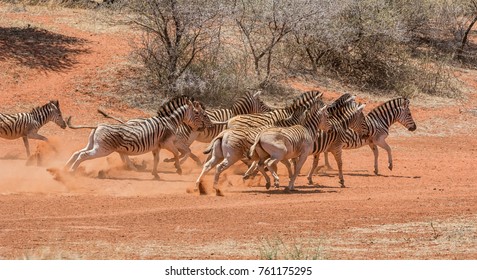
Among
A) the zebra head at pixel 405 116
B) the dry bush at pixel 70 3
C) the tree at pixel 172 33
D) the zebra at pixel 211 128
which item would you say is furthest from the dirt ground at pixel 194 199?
the dry bush at pixel 70 3

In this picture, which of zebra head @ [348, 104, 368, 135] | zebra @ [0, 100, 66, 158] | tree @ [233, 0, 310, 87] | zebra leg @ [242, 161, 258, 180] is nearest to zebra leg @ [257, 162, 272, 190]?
zebra leg @ [242, 161, 258, 180]

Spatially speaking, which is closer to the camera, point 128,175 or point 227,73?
point 128,175

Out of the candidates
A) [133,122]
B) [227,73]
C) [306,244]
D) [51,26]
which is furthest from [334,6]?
[306,244]

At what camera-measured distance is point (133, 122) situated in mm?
21328

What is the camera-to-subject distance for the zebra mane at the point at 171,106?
2158 centimetres

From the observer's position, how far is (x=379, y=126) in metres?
23.6

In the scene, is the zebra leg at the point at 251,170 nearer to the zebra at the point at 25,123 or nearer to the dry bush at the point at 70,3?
the zebra at the point at 25,123

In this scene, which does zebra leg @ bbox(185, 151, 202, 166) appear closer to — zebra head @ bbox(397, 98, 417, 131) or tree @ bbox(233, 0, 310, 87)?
zebra head @ bbox(397, 98, 417, 131)

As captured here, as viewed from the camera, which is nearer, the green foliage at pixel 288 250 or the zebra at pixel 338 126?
the green foliage at pixel 288 250

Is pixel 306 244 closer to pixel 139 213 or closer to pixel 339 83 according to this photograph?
pixel 139 213

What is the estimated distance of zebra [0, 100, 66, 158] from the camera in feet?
74.7

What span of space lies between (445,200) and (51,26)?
64.8 feet

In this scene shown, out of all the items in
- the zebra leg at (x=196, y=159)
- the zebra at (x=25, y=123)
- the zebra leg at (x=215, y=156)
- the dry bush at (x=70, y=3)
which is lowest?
the zebra leg at (x=196, y=159)

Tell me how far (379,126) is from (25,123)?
7.84 metres
